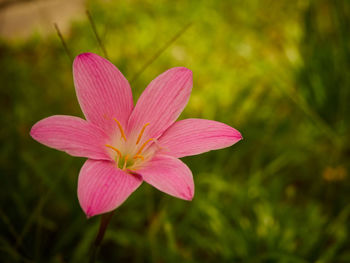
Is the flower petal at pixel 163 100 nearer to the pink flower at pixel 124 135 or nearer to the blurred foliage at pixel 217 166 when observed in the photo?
the pink flower at pixel 124 135

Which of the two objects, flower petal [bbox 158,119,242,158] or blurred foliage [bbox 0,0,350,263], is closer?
flower petal [bbox 158,119,242,158]

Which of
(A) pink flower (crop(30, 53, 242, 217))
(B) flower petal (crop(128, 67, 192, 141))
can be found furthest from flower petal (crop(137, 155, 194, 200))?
(B) flower petal (crop(128, 67, 192, 141))

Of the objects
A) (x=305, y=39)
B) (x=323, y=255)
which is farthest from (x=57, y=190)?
(x=305, y=39)

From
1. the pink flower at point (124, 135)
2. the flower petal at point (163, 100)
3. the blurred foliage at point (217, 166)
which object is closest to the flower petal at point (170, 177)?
the pink flower at point (124, 135)

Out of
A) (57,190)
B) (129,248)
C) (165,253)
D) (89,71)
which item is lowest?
(129,248)

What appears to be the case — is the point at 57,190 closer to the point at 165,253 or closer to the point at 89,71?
the point at 165,253

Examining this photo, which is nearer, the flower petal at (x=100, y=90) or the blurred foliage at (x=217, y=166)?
the flower petal at (x=100, y=90)

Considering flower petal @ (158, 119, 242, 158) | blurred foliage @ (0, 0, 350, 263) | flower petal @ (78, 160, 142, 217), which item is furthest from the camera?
blurred foliage @ (0, 0, 350, 263)

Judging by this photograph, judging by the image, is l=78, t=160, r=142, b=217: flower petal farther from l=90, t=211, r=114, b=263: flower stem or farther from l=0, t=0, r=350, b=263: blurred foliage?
l=0, t=0, r=350, b=263: blurred foliage
